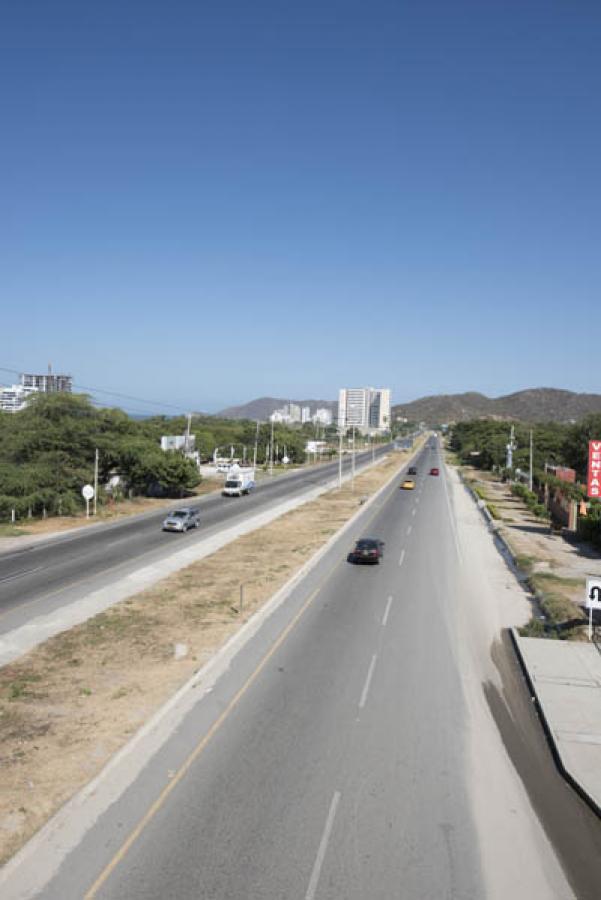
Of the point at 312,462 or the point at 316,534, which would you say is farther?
the point at 312,462

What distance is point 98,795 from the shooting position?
1114 centimetres

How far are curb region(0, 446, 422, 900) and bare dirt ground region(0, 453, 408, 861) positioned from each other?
235 mm

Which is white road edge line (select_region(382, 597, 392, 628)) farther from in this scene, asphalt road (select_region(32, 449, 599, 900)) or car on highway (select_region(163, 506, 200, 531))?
car on highway (select_region(163, 506, 200, 531))

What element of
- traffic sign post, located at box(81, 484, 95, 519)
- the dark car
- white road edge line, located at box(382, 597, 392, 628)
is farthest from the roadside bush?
traffic sign post, located at box(81, 484, 95, 519)

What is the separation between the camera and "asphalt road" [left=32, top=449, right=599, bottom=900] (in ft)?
30.0

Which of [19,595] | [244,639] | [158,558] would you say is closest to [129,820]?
[244,639]

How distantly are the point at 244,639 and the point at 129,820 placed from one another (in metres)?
9.39

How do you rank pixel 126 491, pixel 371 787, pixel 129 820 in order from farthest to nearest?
pixel 126 491 → pixel 371 787 → pixel 129 820

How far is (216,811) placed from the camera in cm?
1069

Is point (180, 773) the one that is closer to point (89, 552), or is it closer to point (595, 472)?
point (89, 552)

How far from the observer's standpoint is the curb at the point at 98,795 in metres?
9.14

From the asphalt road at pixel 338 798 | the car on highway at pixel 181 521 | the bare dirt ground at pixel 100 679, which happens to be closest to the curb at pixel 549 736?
the asphalt road at pixel 338 798

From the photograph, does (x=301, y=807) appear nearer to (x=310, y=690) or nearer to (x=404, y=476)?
(x=310, y=690)

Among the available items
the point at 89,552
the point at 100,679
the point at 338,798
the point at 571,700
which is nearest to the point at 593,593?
the point at 571,700
